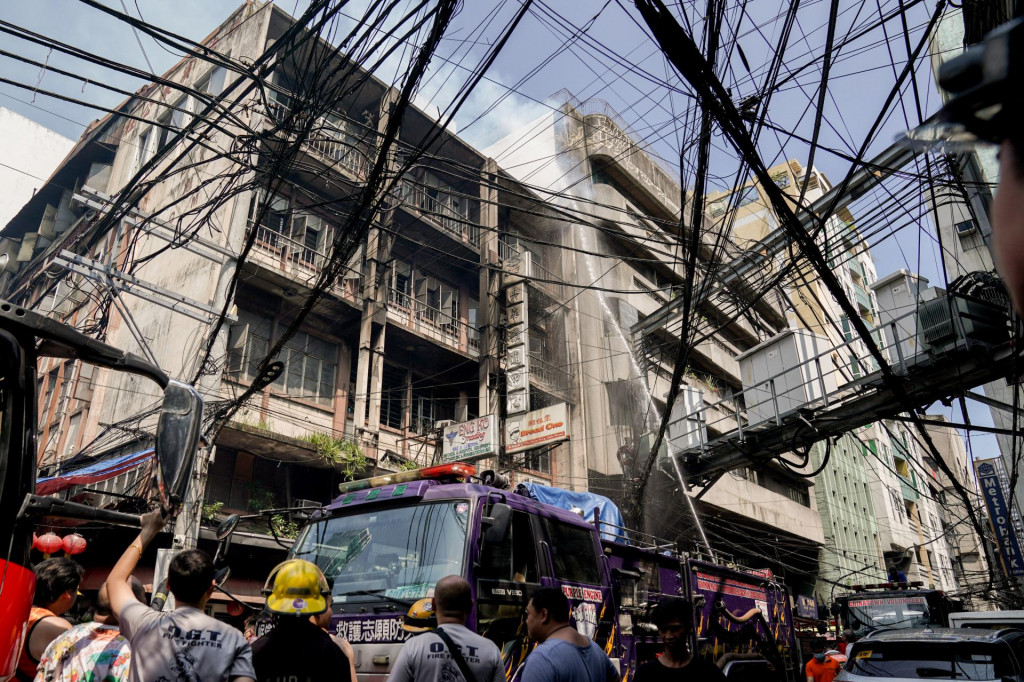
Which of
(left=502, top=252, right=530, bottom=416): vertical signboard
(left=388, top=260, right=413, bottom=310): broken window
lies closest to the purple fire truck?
(left=502, top=252, right=530, bottom=416): vertical signboard

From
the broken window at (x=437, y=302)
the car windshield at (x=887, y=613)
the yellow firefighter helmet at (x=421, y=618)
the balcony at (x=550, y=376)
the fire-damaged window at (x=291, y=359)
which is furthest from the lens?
the balcony at (x=550, y=376)

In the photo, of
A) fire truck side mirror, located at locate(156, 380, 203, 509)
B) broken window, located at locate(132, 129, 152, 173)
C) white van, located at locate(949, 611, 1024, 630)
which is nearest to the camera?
fire truck side mirror, located at locate(156, 380, 203, 509)

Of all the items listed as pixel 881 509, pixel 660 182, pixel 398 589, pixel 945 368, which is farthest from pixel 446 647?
pixel 881 509

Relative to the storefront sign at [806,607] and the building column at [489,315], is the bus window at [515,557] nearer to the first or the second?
the building column at [489,315]

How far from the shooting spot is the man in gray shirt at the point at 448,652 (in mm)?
3232

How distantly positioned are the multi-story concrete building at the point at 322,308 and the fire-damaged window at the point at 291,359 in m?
0.06

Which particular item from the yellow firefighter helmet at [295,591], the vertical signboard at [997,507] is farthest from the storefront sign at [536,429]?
the vertical signboard at [997,507]

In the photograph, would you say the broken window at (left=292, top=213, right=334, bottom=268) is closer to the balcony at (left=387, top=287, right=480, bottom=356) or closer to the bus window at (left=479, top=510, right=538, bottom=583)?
the balcony at (left=387, top=287, right=480, bottom=356)

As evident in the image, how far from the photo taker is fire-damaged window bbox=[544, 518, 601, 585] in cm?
637

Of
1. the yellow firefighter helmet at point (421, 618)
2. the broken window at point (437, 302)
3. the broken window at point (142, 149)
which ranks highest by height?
the broken window at point (142, 149)

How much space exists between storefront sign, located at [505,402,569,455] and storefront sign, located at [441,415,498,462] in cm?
149

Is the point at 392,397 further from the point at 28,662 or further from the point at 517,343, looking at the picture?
the point at 28,662

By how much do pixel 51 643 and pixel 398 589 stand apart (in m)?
2.58

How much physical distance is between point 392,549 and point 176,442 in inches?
103
